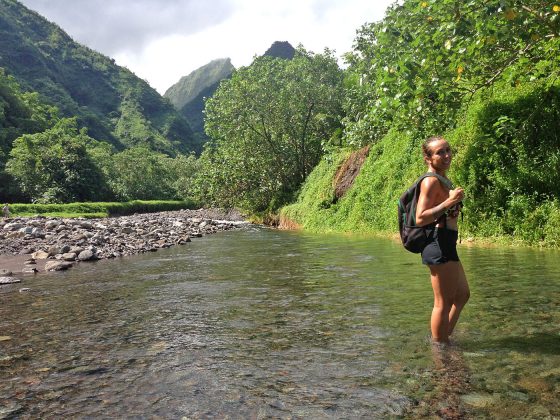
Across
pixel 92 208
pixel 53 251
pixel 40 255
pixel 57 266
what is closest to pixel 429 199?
pixel 57 266

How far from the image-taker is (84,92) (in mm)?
181375

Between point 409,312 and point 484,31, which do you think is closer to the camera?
point 409,312

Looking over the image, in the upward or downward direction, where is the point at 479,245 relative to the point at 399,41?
downward

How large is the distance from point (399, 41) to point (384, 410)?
908 cm

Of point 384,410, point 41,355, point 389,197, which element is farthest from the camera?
point 389,197

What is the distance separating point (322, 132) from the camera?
130 ft

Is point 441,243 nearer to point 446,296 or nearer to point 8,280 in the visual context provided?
point 446,296

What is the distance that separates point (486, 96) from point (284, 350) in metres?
14.5

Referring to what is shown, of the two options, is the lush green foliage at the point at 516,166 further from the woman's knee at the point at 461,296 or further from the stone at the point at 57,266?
the stone at the point at 57,266

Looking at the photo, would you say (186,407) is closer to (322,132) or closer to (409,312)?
(409,312)

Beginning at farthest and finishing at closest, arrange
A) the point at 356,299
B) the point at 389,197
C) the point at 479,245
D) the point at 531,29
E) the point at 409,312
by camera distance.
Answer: the point at 389,197, the point at 479,245, the point at 531,29, the point at 356,299, the point at 409,312

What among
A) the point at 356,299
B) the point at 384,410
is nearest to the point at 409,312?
the point at 356,299

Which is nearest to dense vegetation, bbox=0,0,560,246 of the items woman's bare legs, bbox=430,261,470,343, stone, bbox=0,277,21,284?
woman's bare legs, bbox=430,261,470,343

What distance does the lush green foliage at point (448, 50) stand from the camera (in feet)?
29.0
